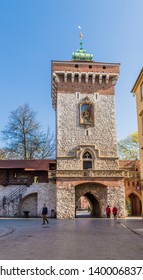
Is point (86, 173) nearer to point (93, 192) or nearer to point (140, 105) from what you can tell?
point (93, 192)

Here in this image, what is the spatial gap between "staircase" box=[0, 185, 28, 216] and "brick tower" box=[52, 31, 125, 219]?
14.7 feet

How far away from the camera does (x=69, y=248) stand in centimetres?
927

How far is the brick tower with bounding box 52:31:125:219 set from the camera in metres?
28.6

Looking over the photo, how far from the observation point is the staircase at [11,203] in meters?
30.3

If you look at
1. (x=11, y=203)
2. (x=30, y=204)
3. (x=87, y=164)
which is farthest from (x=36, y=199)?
(x=87, y=164)

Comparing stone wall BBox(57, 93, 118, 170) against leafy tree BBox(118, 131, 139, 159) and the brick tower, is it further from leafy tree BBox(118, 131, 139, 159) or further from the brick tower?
leafy tree BBox(118, 131, 139, 159)

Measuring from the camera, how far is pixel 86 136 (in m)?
30.3

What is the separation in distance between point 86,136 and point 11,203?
32.1ft

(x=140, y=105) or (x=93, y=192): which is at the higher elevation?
(x=140, y=105)

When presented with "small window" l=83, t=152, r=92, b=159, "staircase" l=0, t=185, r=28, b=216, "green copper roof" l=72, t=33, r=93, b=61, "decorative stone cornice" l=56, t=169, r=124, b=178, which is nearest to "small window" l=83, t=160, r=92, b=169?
"small window" l=83, t=152, r=92, b=159

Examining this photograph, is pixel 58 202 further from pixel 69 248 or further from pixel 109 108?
pixel 69 248
